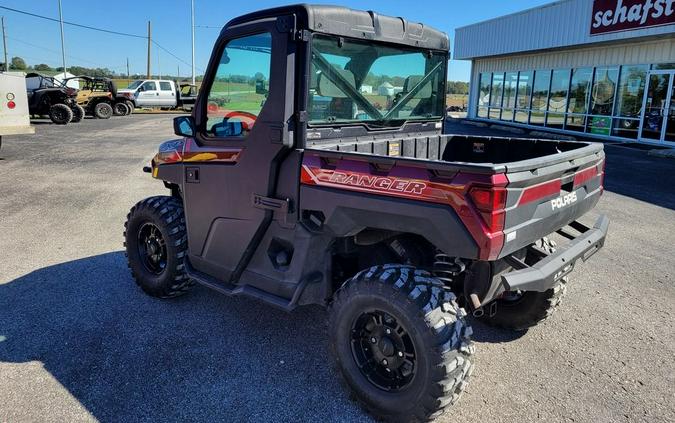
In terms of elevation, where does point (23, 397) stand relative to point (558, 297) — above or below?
below

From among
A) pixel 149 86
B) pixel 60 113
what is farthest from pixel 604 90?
pixel 149 86

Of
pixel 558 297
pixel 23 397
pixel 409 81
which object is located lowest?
pixel 23 397

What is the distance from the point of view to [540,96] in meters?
22.0

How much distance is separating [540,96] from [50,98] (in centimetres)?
2135

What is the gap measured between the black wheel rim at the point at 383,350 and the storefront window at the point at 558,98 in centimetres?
2018

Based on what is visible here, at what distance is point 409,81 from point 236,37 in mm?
1358

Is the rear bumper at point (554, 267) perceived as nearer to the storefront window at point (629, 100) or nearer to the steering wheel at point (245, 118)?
the steering wheel at point (245, 118)

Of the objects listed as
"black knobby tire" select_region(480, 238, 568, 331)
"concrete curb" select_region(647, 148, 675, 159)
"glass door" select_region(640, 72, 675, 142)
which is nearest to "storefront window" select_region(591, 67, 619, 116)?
"glass door" select_region(640, 72, 675, 142)

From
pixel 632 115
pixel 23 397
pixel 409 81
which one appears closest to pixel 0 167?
pixel 23 397

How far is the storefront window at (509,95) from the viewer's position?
79.4ft

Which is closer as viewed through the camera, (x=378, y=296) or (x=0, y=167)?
(x=378, y=296)

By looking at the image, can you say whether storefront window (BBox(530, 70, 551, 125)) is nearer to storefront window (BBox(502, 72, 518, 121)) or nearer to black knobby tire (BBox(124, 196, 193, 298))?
storefront window (BBox(502, 72, 518, 121))

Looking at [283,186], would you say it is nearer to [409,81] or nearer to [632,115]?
[409,81]

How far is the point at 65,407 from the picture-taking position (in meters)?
2.97
